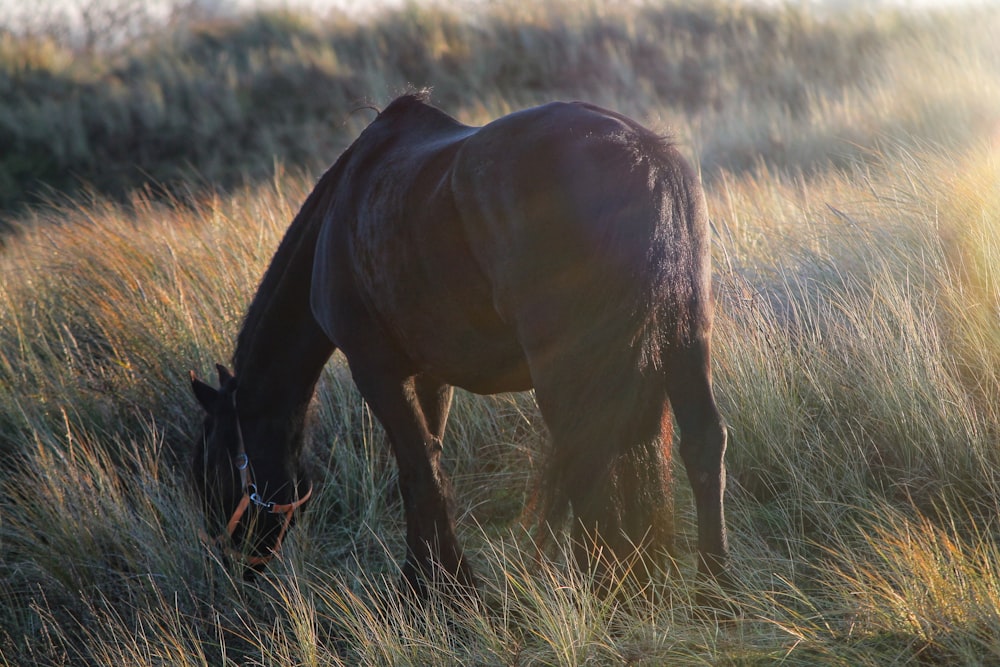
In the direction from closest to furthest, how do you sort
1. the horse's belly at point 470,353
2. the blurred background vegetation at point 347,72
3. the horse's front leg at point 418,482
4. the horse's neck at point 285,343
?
the horse's belly at point 470,353, the horse's front leg at point 418,482, the horse's neck at point 285,343, the blurred background vegetation at point 347,72

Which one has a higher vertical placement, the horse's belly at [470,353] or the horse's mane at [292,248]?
the horse's mane at [292,248]

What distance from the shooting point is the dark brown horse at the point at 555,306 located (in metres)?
2.17

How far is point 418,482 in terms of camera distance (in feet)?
9.26

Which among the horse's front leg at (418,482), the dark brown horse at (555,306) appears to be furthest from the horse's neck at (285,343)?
the horse's front leg at (418,482)

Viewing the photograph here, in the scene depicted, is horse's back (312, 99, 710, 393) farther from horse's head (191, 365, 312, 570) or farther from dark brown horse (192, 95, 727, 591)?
horse's head (191, 365, 312, 570)

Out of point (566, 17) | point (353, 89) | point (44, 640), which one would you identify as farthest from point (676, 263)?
point (566, 17)

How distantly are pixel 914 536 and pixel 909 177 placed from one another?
7.92ft

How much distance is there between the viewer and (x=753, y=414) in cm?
315

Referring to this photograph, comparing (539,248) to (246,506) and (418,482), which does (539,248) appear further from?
(246,506)

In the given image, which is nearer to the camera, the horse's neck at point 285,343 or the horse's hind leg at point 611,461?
the horse's hind leg at point 611,461

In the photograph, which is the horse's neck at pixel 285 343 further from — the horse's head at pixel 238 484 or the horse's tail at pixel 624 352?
the horse's tail at pixel 624 352

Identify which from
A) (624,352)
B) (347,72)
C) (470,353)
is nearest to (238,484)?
(470,353)

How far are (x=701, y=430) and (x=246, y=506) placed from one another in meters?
1.73

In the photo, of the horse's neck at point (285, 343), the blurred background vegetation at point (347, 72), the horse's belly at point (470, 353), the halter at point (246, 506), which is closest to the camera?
the horse's belly at point (470, 353)
